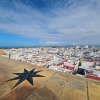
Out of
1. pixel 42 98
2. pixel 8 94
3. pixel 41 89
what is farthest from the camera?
pixel 41 89

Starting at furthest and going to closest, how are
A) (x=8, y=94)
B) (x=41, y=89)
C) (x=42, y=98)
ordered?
(x=41, y=89) < (x=8, y=94) < (x=42, y=98)

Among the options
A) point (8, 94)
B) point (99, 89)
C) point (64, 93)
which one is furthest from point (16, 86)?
point (99, 89)

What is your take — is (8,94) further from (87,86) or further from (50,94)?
(87,86)

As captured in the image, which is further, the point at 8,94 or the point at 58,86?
the point at 58,86

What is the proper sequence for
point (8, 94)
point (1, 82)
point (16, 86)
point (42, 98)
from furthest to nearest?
point (1, 82) < point (16, 86) < point (8, 94) < point (42, 98)

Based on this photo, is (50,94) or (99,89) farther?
(99,89)

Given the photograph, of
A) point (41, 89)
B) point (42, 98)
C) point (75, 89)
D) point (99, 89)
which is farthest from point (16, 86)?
point (99, 89)

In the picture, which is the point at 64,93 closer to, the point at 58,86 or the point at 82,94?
the point at 58,86

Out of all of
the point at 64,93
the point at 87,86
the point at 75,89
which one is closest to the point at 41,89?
the point at 64,93

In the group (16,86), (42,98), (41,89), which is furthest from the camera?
(16,86)
